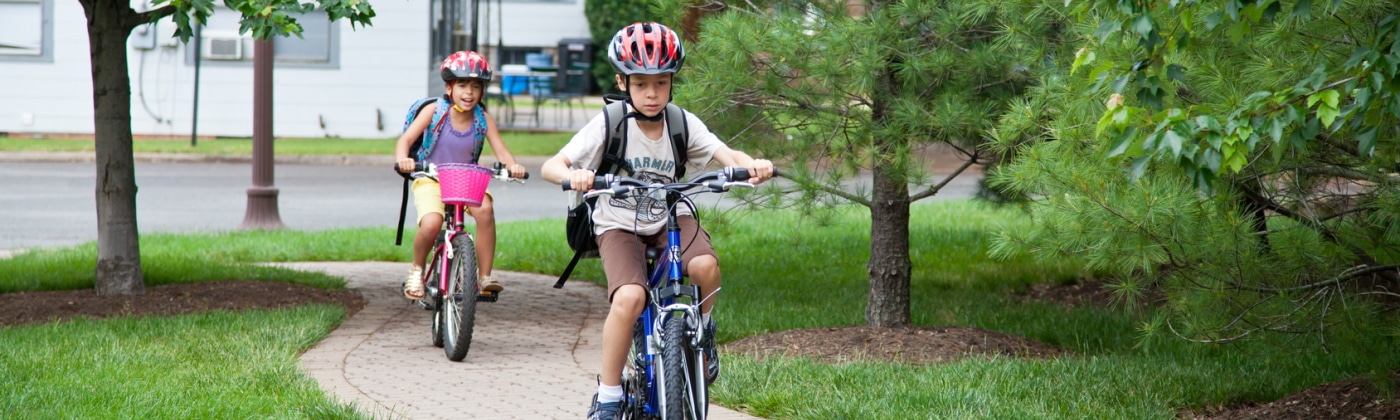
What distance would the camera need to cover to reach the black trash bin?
104ft

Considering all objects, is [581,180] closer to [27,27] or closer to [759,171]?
[759,171]

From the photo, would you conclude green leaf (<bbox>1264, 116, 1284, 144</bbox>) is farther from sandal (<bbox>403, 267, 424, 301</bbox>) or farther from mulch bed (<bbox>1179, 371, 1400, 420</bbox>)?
sandal (<bbox>403, 267, 424, 301</bbox>)

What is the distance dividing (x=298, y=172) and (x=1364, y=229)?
16006 millimetres

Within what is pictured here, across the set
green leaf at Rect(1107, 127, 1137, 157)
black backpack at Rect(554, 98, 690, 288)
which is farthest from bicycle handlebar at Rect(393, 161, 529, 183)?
green leaf at Rect(1107, 127, 1137, 157)

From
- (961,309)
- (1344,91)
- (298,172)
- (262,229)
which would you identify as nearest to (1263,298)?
(1344,91)

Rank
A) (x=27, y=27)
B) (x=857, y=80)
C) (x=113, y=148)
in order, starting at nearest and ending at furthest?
(x=857, y=80) → (x=113, y=148) → (x=27, y=27)

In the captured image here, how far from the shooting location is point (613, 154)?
15.1 ft

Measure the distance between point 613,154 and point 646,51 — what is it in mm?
374

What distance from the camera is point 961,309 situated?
8039 millimetres

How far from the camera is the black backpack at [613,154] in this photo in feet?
15.0

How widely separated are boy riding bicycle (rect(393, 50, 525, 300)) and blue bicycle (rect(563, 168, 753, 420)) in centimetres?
250

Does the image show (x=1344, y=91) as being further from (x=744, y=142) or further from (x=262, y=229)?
(x=262, y=229)

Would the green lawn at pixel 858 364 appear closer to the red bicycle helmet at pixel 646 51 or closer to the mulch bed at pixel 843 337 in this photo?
the mulch bed at pixel 843 337

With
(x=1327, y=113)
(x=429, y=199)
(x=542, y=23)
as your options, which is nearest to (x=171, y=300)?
(x=429, y=199)
